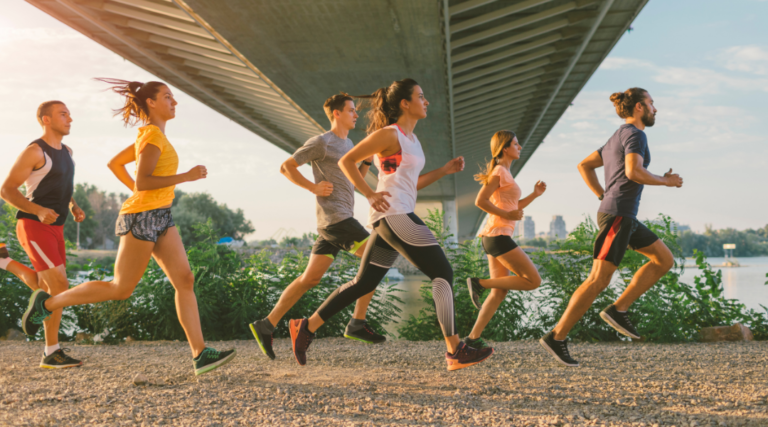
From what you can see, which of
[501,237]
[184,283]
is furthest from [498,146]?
[184,283]

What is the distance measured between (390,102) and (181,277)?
186cm

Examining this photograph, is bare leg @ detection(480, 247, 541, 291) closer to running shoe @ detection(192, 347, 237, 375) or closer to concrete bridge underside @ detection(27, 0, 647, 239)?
running shoe @ detection(192, 347, 237, 375)

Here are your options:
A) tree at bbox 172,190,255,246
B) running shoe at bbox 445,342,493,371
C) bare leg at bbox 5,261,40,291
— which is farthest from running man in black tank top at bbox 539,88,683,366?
tree at bbox 172,190,255,246

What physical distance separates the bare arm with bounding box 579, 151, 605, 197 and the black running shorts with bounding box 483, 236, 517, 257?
0.83 m

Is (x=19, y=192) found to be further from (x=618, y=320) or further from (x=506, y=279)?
(x=618, y=320)

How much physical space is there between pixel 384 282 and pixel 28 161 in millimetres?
3722

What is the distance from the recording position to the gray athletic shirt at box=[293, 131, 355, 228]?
4180 mm

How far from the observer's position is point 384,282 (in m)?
6.21

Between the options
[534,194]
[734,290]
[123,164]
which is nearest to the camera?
[123,164]

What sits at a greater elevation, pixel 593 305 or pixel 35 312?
pixel 35 312

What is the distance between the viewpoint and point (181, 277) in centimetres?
349

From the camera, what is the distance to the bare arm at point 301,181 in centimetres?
408

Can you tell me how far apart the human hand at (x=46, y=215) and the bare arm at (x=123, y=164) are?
624 millimetres

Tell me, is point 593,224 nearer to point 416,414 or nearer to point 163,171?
point 416,414
